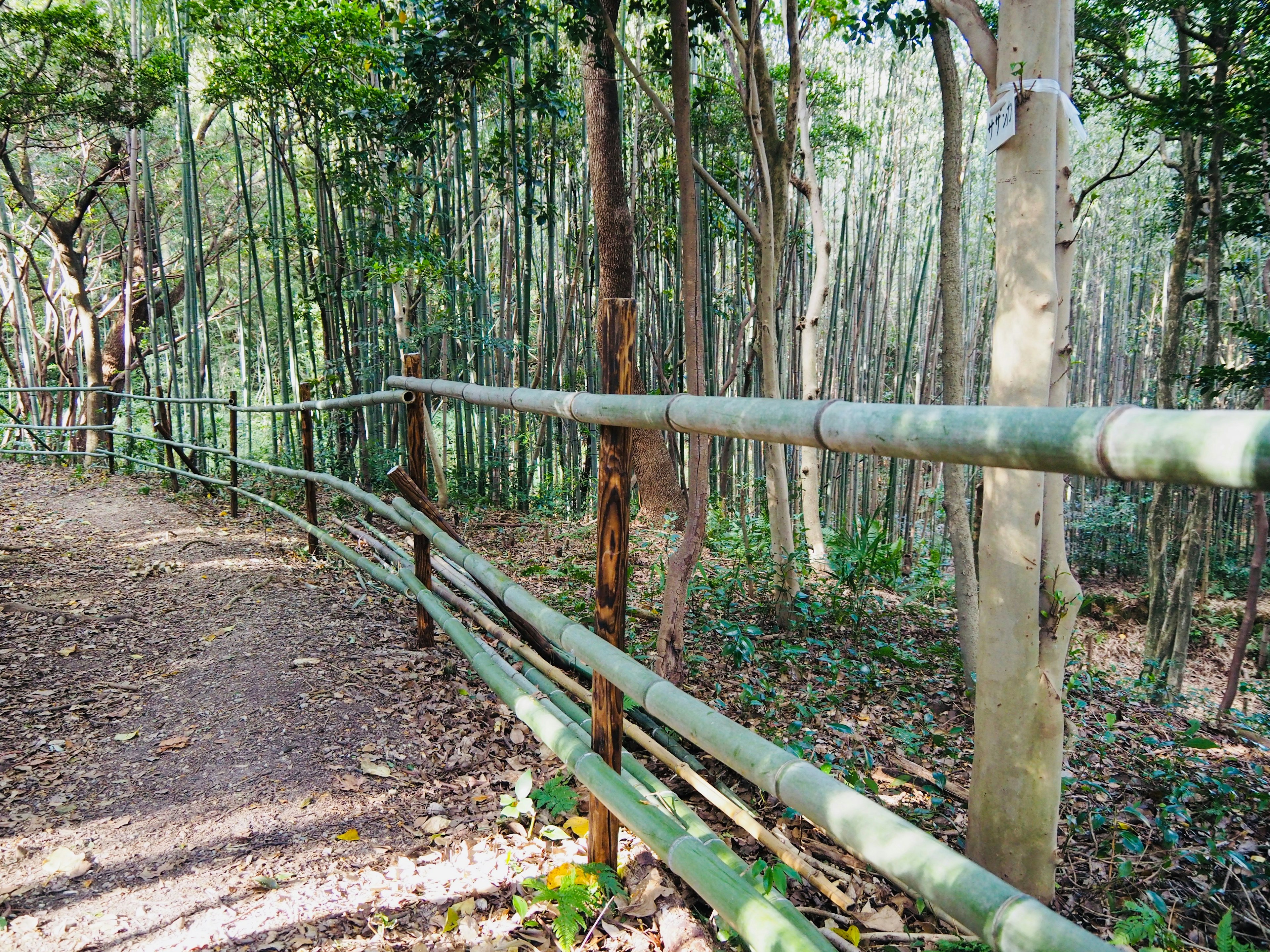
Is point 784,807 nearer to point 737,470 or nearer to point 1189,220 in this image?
point 1189,220

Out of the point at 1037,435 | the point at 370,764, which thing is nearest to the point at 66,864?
the point at 370,764

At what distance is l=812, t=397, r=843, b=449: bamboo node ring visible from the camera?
35.5 inches

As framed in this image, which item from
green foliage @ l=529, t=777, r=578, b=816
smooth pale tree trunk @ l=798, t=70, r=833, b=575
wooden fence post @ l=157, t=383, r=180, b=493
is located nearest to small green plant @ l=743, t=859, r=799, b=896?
green foliage @ l=529, t=777, r=578, b=816

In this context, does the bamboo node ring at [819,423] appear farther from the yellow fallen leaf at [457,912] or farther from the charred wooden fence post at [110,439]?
the charred wooden fence post at [110,439]

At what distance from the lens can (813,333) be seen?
15.0 feet

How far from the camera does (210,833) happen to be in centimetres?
162

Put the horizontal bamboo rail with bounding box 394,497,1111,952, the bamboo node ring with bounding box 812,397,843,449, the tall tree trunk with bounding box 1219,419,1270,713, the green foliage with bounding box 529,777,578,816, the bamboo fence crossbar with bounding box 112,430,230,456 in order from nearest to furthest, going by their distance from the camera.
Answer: the horizontal bamboo rail with bounding box 394,497,1111,952, the bamboo node ring with bounding box 812,397,843,449, the green foliage with bounding box 529,777,578,816, the tall tree trunk with bounding box 1219,419,1270,713, the bamboo fence crossbar with bounding box 112,430,230,456

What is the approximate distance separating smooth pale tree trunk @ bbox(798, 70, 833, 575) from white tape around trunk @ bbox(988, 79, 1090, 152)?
2.66m

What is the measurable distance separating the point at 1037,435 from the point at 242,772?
1986mm

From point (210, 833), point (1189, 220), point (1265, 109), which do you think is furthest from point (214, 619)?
point (1189, 220)

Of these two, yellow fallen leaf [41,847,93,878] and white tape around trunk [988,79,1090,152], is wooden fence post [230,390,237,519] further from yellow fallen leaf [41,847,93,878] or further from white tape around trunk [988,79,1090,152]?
white tape around trunk [988,79,1090,152]

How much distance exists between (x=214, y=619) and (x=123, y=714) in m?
0.72

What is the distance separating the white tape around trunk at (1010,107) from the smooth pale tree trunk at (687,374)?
1.20 m

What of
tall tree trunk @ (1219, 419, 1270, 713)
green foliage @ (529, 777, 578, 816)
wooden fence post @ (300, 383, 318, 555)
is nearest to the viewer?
green foliage @ (529, 777, 578, 816)
